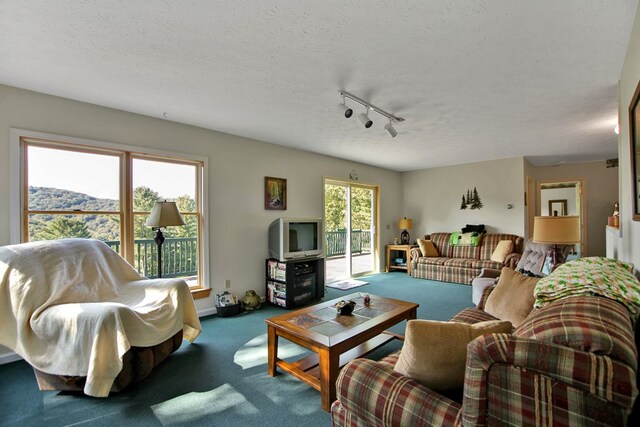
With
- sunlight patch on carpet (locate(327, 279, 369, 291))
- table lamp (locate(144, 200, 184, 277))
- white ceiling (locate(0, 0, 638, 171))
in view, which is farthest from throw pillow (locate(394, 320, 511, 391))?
sunlight patch on carpet (locate(327, 279, 369, 291))

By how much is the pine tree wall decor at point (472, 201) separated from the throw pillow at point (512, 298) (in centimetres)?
419

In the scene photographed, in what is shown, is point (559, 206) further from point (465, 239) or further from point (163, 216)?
point (163, 216)

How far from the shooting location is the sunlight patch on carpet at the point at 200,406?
1.85 m

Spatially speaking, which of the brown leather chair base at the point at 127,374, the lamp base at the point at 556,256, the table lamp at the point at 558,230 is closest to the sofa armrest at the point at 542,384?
the brown leather chair base at the point at 127,374

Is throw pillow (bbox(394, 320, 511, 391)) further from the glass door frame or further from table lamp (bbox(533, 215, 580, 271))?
the glass door frame

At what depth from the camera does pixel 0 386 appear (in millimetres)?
2160

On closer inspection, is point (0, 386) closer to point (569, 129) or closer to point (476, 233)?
point (569, 129)

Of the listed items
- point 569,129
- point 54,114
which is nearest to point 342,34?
point 54,114

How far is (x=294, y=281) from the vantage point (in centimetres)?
404

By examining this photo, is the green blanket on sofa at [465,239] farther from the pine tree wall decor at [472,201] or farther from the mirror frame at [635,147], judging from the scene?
the mirror frame at [635,147]

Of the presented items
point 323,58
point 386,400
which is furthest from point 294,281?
point 386,400

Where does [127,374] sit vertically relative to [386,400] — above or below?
below

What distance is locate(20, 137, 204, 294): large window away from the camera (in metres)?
2.74

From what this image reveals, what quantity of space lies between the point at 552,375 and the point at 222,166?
149 inches
